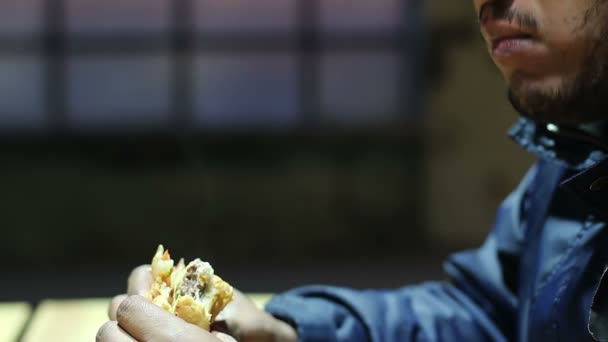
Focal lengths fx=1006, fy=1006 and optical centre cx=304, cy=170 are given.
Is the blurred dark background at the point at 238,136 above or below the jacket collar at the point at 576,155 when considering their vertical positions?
below

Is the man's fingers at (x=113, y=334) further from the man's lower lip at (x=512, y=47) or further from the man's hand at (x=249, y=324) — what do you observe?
the man's lower lip at (x=512, y=47)

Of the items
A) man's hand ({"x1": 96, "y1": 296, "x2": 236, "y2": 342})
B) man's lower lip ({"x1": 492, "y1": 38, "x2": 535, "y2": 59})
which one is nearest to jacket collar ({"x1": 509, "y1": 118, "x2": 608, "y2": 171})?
man's lower lip ({"x1": 492, "y1": 38, "x2": 535, "y2": 59})

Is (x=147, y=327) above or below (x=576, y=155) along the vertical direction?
below

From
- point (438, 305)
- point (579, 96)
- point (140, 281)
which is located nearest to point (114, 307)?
point (140, 281)

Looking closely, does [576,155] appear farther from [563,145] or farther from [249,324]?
[249,324]

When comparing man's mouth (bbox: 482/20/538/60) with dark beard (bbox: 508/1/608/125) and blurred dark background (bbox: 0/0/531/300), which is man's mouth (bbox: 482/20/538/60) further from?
blurred dark background (bbox: 0/0/531/300)

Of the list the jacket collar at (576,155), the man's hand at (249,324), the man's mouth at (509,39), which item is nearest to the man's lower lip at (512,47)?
the man's mouth at (509,39)

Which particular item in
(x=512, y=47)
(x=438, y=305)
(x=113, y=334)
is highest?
(x=512, y=47)
